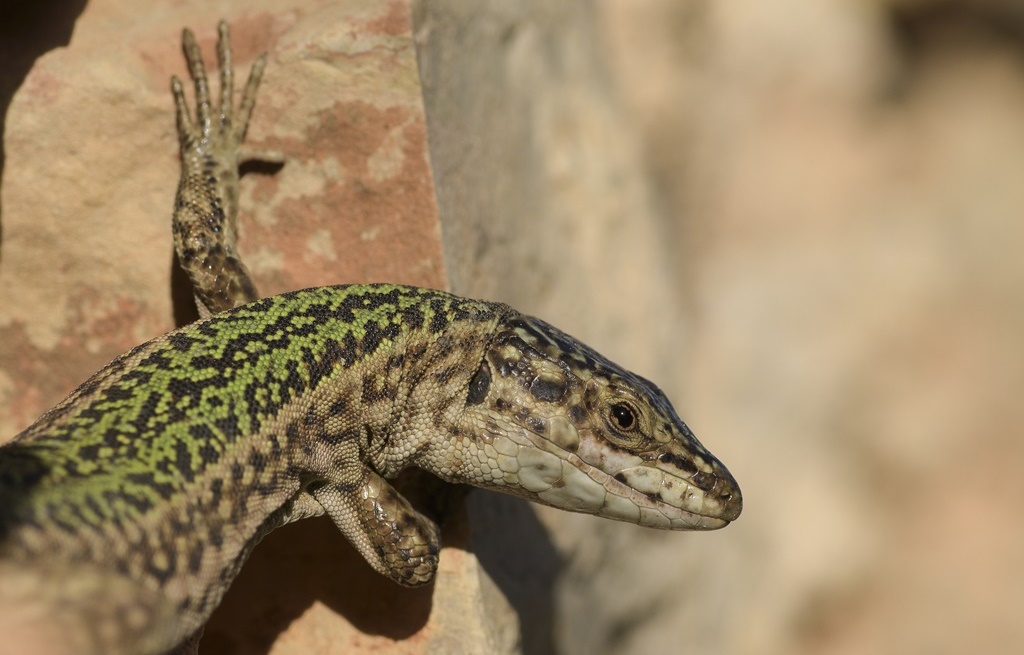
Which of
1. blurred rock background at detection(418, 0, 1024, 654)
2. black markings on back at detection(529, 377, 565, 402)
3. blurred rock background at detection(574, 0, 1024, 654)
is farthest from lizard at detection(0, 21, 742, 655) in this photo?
blurred rock background at detection(574, 0, 1024, 654)

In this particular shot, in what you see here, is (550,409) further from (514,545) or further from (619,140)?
(619,140)

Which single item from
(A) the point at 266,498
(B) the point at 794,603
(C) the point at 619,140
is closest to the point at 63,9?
(A) the point at 266,498

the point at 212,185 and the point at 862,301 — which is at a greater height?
the point at 862,301

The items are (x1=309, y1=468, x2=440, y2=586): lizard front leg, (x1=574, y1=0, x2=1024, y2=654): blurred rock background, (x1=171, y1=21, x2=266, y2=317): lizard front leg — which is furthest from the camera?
(x1=574, y1=0, x2=1024, y2=654): blurred rock background

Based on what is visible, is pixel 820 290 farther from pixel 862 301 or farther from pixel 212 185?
pixel 212 185

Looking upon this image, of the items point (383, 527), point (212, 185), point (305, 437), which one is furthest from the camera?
point (212, 185)

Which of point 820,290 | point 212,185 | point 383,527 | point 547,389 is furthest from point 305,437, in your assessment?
point 820,290

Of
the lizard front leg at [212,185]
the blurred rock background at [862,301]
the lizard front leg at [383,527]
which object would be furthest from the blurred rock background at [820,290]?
the lizard front leg at [383,527]

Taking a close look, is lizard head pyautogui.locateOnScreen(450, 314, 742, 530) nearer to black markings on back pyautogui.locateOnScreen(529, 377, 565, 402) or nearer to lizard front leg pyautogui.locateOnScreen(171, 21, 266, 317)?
black markings on back pyautogui.locateOnScreen(529, 377, 565, 402)
